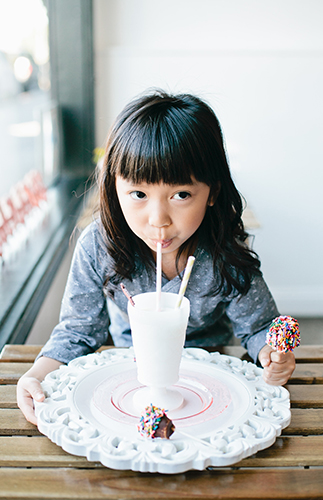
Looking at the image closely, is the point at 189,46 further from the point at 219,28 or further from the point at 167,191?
the point at 167,191

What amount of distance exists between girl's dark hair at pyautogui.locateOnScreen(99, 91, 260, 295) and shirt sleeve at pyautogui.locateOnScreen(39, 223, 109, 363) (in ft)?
0.13

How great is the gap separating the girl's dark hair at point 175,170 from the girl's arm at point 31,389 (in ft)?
1.00

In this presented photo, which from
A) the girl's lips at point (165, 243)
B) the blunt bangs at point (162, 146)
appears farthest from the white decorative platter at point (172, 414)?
the blunt bangs at point (162, 146)

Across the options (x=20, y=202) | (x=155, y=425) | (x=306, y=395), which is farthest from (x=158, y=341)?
(x=20, y=202)

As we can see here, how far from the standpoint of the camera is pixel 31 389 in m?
0.87

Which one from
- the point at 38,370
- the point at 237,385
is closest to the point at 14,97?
the point at 38,370

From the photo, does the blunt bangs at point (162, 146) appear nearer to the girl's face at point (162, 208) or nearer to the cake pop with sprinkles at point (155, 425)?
the girl's face at point (162, 208)

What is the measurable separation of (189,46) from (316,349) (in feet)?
8.53

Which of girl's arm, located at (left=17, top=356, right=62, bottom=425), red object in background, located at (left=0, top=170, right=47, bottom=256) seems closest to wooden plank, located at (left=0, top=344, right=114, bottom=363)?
girl's arm, located at (left=17, top=356, right=62, bottom=425)

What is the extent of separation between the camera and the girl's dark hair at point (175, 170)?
965 millimetres

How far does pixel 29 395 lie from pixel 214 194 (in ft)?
1.75

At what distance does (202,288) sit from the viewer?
4.13 feet

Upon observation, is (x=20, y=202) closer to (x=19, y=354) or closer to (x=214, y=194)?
(x=19, y=354)

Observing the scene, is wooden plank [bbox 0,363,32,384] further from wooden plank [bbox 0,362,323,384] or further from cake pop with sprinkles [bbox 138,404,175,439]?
cake pop with sprinkles [bbox 138,404,175,439]
